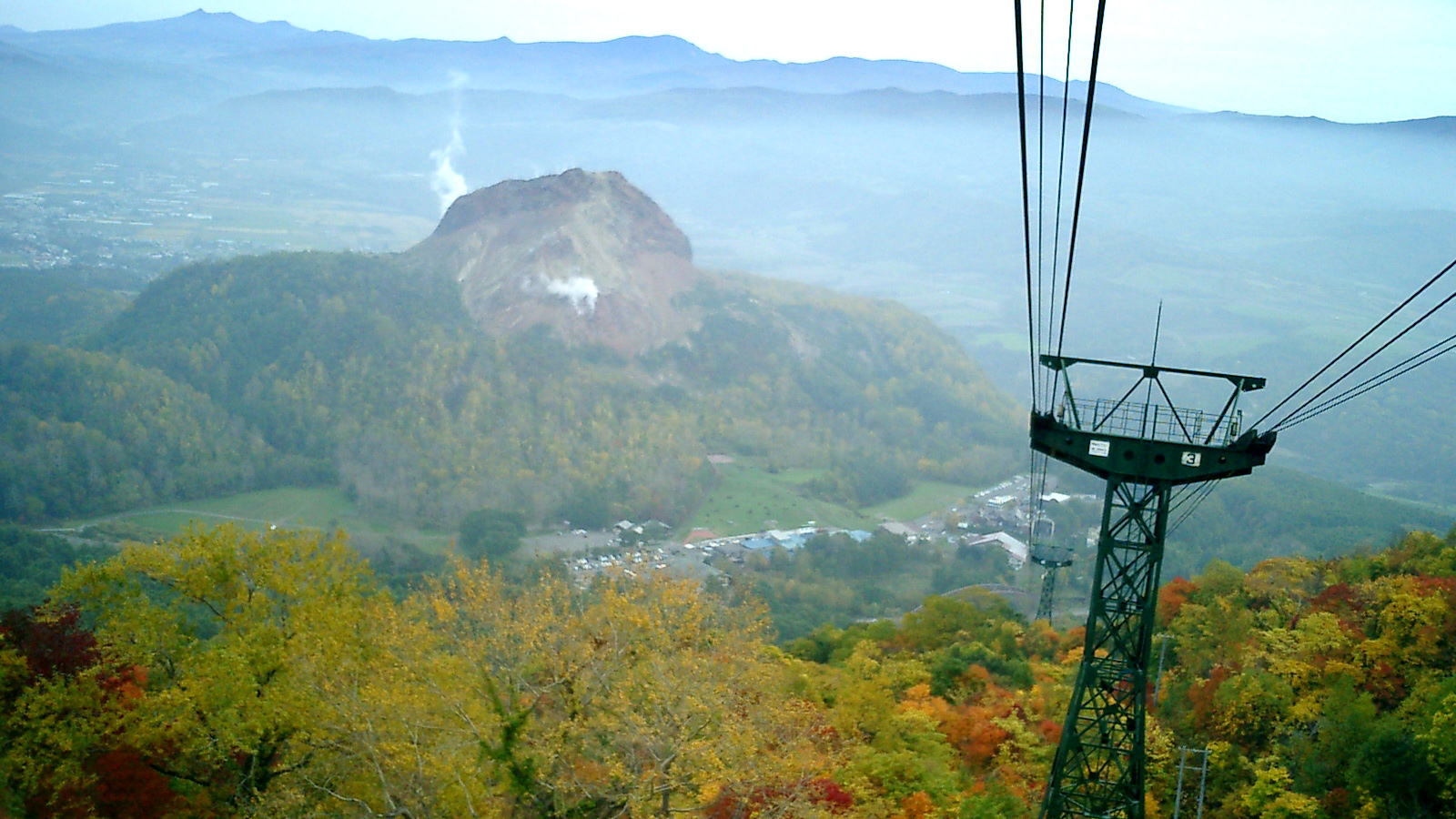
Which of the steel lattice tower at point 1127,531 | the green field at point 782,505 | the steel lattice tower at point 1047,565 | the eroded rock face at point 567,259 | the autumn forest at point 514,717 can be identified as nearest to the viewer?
the steel lattice tower at point 1127,531

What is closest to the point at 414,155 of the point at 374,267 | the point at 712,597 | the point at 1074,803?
the point at 374,267

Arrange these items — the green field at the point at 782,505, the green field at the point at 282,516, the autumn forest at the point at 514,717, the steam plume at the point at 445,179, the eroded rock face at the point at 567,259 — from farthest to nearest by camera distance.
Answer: the steam plume at the point at 445,179 < the eroded rock face at the point at 567,259 < the green field at the point at 782,505 < the green field at the point at 282,516 < the autumn forest at the point at 514,717

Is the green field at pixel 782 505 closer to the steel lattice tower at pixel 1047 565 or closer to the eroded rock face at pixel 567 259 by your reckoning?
the eroded rock face at pixel 567 259

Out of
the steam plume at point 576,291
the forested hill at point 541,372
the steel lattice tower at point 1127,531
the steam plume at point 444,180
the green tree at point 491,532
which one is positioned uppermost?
the steel lattice tower at point 1127,531

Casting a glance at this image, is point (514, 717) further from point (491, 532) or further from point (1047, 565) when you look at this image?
Answer: point (491, 532)

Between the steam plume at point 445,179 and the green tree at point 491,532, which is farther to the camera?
the steam plume at point 445,179

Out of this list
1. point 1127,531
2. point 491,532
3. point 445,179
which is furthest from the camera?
point 445,179

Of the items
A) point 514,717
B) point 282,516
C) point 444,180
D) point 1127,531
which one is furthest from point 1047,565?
point 444,180

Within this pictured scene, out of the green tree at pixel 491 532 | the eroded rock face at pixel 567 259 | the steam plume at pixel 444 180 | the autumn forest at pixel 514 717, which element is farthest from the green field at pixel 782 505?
the steam plume at pixel 444 180
